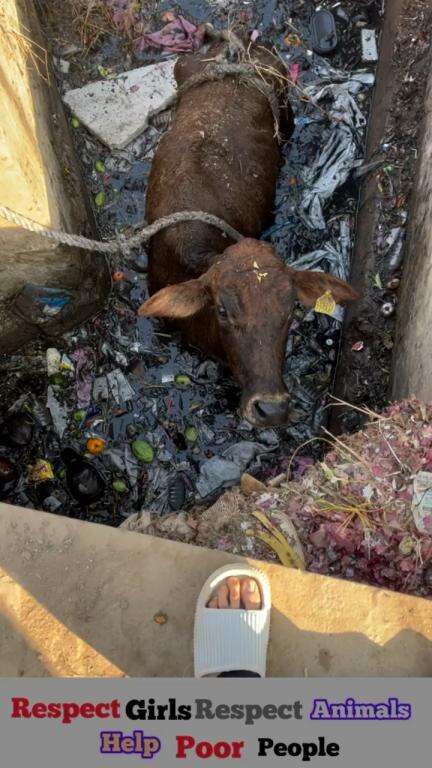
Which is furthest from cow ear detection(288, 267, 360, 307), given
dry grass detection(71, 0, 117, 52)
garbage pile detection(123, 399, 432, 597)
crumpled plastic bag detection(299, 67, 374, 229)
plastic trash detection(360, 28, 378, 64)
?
dry grass detection(71, 0, 117, 52)

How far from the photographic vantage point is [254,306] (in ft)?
10.2

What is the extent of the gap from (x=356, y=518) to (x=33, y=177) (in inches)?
105

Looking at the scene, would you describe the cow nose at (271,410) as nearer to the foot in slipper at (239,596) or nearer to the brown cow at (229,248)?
the brown cow at (229,248)

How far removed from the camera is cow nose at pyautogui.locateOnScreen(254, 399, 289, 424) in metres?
3.18

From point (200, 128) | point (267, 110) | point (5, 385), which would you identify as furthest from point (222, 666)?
point (267, 110)

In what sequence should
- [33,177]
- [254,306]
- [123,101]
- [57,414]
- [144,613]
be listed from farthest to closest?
[123,101]
[57,414]
[33,177]
[254,306]
[144,613]

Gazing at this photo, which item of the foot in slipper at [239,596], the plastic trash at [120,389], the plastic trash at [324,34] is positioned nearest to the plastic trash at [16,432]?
the plastic trash at [120,389]

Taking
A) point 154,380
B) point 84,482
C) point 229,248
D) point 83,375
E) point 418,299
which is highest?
point 229,248

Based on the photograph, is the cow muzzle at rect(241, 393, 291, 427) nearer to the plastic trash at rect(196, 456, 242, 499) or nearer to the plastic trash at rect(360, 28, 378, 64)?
the plastic trash at rect(196, 456, 242, 499)

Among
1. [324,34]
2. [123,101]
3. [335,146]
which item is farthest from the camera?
[324,34]

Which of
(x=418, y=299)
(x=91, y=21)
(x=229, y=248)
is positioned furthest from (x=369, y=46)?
(x=229, y=248)

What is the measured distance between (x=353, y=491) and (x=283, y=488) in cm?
41

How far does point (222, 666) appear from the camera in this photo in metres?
2.42

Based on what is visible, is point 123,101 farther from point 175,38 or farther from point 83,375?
point 83,375
